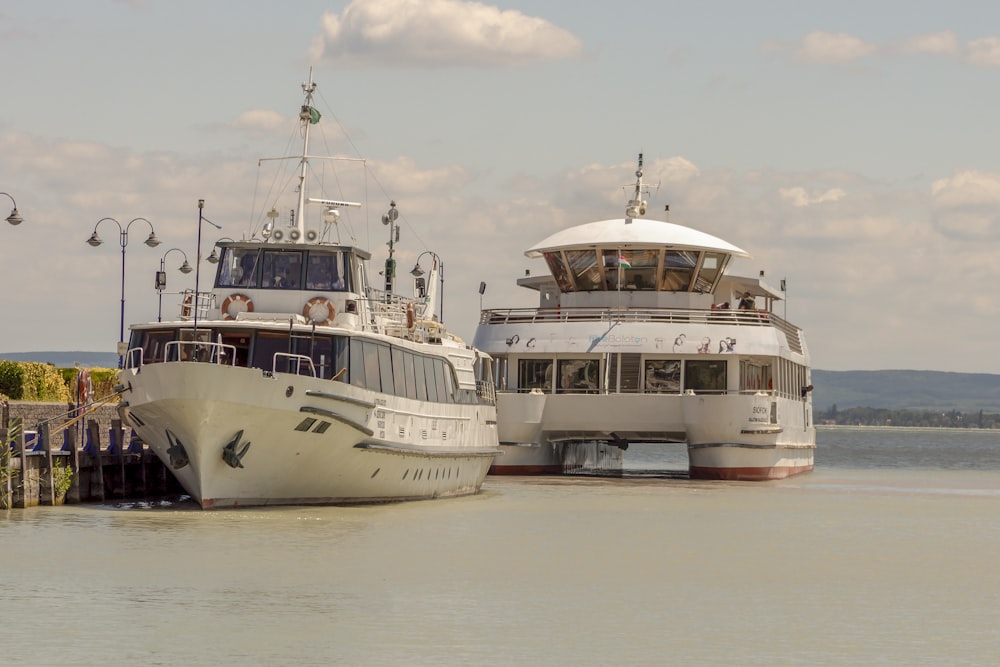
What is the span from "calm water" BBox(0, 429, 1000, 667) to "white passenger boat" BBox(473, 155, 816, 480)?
1083cm

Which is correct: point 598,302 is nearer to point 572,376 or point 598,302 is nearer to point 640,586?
point 572,376

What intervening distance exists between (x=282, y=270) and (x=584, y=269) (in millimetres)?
19884

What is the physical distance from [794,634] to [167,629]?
7.67 meters

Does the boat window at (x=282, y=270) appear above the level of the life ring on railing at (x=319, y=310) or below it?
above

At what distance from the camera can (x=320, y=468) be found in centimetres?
3344

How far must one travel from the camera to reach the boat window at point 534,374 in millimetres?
51281

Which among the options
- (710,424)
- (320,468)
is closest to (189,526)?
A: (320,468)

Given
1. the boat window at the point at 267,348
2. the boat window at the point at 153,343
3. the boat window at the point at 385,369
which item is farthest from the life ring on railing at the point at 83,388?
the boat window at the point at 385,369

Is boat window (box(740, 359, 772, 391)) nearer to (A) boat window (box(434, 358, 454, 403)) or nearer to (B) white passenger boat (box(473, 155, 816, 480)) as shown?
(B) white passenger boat (box(473, 155, 816, 480))

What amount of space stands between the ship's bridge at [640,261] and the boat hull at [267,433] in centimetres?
1930

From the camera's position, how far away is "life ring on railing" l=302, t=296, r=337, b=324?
35906 mm

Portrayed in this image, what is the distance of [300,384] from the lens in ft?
104

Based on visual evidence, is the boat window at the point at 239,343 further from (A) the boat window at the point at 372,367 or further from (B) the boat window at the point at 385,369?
(B) the boat window at the point at 385,369

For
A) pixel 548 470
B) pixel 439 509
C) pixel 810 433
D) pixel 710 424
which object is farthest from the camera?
pixel 810 433
